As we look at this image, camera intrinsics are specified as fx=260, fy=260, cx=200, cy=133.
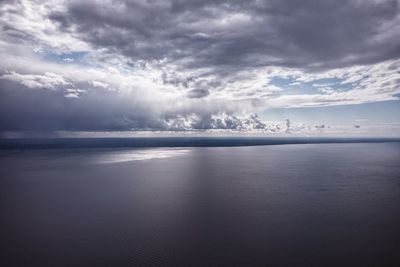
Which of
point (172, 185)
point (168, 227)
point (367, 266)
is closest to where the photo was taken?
point (367, 266)

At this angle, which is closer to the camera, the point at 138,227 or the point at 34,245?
the point at 34,245

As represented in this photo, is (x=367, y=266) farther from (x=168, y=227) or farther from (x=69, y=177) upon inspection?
(x=69, y=177)

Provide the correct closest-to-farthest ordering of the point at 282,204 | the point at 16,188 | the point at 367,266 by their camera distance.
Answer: the point at 367,266
the point at 282,204
the point at 16,188

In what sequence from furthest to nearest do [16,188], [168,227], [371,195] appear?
[16,188]
[371,195]
[168,227]

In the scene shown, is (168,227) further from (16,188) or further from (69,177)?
(69,177)

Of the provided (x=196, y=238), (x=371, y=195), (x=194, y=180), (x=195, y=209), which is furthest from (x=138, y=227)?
(x=371, y=195)

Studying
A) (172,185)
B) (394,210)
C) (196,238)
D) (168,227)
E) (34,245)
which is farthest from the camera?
(172,185)

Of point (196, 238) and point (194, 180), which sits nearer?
point (196, 238)

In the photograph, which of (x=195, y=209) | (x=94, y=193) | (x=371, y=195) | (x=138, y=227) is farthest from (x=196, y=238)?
(x=371, y=195)
